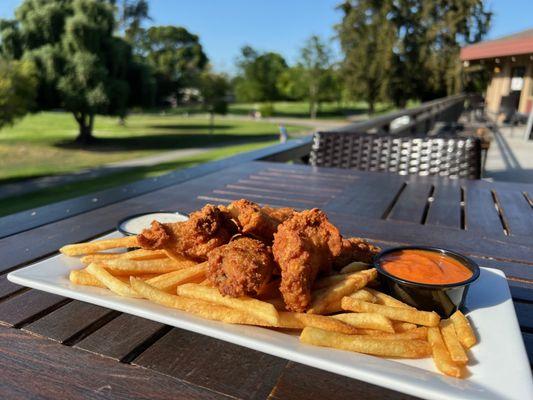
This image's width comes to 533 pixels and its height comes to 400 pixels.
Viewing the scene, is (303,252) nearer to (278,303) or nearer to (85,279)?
(278,303)

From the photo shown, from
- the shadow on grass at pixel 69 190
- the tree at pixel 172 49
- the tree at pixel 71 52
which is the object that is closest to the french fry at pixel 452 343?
the shadow on grass at pixel 69 190

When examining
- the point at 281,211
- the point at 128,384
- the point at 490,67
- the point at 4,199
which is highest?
the point at 490,67

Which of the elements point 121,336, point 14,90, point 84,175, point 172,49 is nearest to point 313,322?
point 121,336

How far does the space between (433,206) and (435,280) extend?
61.0 inches

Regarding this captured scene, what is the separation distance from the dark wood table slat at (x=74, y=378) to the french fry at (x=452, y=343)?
0.53 meters

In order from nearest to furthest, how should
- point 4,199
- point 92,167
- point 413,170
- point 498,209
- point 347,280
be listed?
point 347,280 → point 498,209 → point 413,170 → point 4,199 → point 92,167

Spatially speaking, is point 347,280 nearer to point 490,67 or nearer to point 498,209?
point 498,209

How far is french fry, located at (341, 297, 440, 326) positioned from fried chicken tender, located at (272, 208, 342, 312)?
0.12 meters

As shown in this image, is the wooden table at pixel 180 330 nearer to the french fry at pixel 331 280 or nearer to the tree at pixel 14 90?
the french fry at pixel 331 280

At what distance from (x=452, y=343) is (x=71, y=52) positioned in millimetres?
29294

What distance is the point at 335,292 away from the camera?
3.73 ft

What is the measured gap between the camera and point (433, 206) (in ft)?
8.74

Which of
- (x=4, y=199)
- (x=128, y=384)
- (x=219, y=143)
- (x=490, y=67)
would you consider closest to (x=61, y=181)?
(x=4, y=199)

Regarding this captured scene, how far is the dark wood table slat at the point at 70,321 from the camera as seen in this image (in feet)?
3.75
